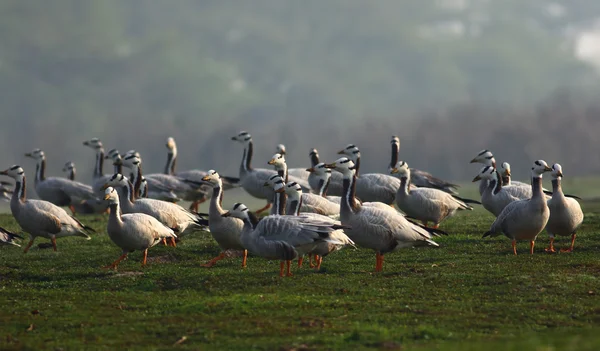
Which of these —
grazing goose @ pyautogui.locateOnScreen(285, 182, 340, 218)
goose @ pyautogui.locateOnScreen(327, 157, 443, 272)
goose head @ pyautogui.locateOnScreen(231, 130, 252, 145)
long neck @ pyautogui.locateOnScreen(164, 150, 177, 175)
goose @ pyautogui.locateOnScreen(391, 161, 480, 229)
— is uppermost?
goose head @ pyautogui.locateOnScreen(231, 130, 252, 145)

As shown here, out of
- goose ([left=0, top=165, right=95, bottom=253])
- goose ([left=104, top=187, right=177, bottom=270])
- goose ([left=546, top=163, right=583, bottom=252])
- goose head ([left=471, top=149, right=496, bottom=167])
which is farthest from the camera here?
goose head ([left=471, top=149, right=496, bottom=167])

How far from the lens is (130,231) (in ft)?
66.3

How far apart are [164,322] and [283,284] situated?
12.0ft

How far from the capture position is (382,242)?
1925 cm

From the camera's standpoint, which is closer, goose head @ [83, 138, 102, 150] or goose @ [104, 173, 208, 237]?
goose @ [104, 173, 208, 237]

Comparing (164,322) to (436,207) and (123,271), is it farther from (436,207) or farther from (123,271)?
(436,207)

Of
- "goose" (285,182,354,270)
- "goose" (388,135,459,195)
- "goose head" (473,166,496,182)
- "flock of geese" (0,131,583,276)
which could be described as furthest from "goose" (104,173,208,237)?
"goose" (388,135,459,195)

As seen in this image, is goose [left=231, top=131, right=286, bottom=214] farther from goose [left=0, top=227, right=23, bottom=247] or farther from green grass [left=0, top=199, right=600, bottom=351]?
goose [left=0, top=227, right=23, bottom=247]

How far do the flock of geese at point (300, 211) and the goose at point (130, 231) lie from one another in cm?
2

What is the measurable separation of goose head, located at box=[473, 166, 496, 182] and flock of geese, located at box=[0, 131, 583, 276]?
4 cm

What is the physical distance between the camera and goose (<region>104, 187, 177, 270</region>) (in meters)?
20.2

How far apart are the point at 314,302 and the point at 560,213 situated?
856 cm

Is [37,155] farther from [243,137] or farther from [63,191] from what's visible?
[243,137]

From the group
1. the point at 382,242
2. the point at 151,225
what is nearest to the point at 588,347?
the point at 382,242
